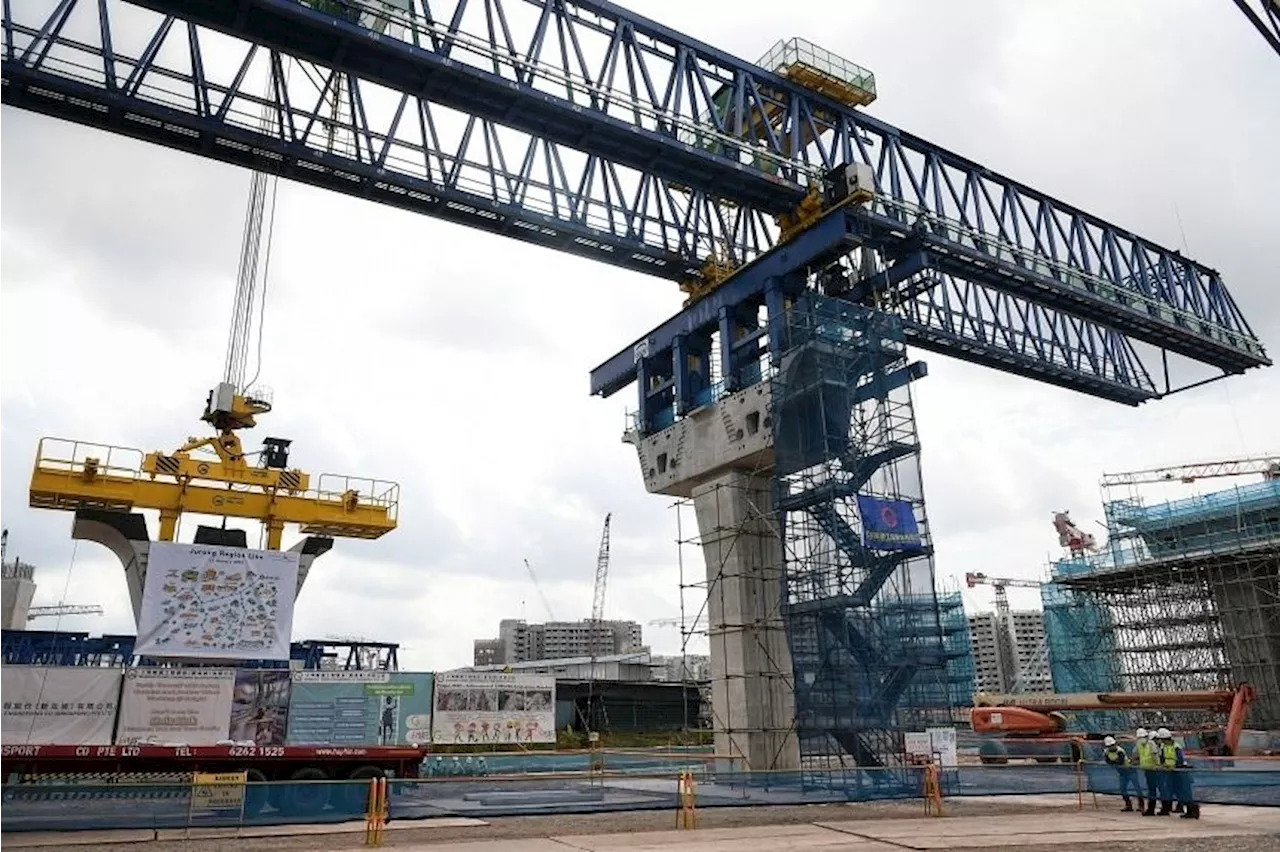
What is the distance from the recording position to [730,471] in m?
28.2

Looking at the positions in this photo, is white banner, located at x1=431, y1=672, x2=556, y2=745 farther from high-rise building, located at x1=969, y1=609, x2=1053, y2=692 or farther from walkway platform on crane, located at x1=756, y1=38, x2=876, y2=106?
high-rise building, located at x1=969, y1=609, x2=1053, y2=692

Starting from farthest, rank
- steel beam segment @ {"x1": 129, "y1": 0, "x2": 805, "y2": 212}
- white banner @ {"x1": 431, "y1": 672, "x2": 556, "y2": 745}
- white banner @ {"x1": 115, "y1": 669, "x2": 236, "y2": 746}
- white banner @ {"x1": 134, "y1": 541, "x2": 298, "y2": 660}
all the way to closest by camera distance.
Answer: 1. white banner @ {"x1": 431, "y1": 672, "x2": 556, "y2": 745}
2. white banner @ {"x1": 134, "y1": 541, "x2": 298, "y2": 660}
3. white banner @ {"x1": 115, "y1": 669, "x2": 236, "y2": 746}
4. steel beam segment @ {"x1": 129, "y1": 0, "x2": 805, "y2": 212}

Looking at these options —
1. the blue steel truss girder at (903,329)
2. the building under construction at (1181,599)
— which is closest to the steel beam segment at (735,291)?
the blue steel truss girder at (903,329)

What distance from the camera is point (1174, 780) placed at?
16938 millimetres

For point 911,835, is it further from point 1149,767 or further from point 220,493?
point 220,493

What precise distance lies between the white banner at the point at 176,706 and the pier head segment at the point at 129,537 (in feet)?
24.9

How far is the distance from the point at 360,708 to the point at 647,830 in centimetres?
1787

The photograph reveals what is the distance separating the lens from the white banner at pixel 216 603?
104ft

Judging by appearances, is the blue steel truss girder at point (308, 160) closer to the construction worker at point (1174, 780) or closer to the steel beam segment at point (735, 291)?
the steel beam segment at point (735, 291)

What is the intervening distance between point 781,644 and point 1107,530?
38.0 m

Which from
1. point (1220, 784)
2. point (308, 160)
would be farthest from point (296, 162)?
point (1220, 784)

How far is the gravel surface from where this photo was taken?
41.4 ft

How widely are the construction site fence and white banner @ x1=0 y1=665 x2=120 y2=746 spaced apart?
26.5 ft

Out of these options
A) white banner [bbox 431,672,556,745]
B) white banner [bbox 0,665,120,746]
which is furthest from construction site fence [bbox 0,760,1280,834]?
white banner [bbox 431,672,556,745]
